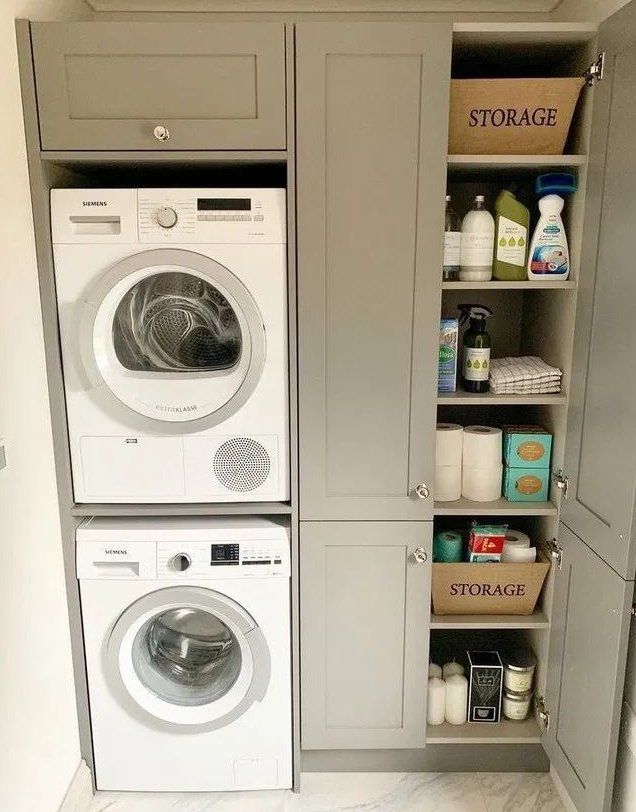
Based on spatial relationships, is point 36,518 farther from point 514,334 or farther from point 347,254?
point 514,334

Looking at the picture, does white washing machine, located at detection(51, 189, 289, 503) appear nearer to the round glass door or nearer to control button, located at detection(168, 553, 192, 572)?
control button, located at detection(168, 553, 192, 572)

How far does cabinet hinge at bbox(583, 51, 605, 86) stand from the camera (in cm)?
151

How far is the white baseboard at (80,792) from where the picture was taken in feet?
5.64

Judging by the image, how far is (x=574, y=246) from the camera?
1.68 meters

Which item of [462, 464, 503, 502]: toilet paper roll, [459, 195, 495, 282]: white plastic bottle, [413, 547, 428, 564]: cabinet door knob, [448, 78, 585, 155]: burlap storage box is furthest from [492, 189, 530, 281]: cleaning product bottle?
[413, 547, 428, 564]: cabinet door knob

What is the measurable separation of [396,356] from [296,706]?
1086 millimetres

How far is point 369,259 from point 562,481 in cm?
84

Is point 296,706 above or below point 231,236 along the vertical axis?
below

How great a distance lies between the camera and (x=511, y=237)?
1.71m

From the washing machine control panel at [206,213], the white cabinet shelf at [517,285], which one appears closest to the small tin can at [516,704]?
the white cabinet shelf at [517,285]

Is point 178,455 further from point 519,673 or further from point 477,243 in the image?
point 519,673

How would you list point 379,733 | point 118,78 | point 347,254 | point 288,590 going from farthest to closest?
1. point 379,733
2. point 288,590
3. point 347,254
4. point 118,78

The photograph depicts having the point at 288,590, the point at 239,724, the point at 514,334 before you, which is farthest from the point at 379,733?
the point at 514,334

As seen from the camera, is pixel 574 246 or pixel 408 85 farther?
pixel 574 246
